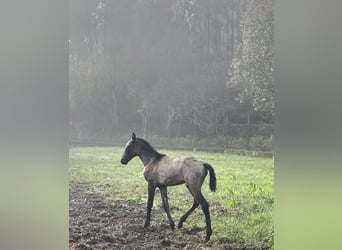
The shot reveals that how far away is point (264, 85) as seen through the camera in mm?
2859

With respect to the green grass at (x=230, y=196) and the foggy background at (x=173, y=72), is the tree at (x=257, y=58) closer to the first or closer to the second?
the foggy background at (x=173, y=72)

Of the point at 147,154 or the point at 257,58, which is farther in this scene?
the point at 147,154

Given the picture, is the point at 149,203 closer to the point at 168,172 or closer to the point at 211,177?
the point at 168,172

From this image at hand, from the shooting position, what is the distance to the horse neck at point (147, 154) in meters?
2.99

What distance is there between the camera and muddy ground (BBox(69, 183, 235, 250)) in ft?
9.45

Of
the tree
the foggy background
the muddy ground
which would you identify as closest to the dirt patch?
the muddy ground

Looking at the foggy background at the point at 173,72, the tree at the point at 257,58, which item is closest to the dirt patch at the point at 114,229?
the foggy background at the point at 173,72

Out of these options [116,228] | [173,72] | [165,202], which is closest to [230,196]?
[165,202]

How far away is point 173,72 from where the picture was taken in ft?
9.63

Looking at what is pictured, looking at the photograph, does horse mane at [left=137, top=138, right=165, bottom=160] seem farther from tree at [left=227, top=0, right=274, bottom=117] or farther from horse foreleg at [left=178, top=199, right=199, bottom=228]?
tree at [left=227, top=0, right=274, bottom=117]

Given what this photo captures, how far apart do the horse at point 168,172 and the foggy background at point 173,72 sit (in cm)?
9

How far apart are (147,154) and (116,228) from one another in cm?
56
